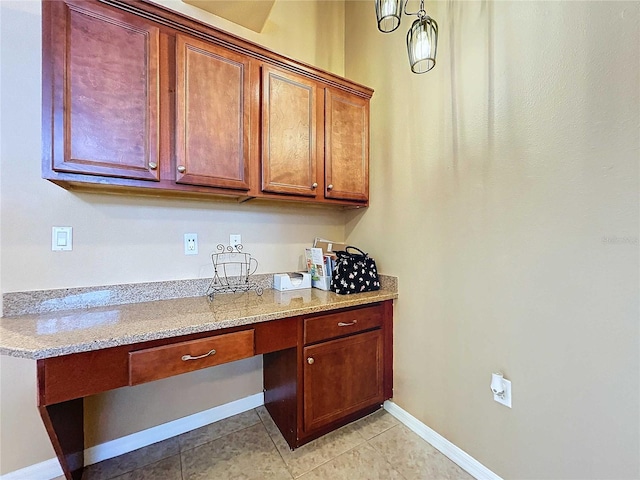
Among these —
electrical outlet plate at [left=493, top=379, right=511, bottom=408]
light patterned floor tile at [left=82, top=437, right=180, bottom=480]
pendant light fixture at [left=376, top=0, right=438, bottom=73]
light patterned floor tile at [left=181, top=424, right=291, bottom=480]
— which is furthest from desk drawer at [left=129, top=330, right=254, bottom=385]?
pendant light fixture at [left=376, top=0, right=438, bottom=73]

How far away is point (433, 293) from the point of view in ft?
5.23

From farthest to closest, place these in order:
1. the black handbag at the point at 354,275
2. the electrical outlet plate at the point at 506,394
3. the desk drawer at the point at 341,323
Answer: the black handbag at the point at 354,275, the desk drawer at the point at 341,323, the electrical outlet plate at the point at 506,394

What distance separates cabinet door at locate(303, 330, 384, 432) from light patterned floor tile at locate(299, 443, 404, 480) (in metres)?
0.18

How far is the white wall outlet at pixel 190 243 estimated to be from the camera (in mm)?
1691

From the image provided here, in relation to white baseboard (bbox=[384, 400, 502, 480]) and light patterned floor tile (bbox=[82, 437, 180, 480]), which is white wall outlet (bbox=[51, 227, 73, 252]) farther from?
white baseboard (bbox=[384, 400, 502, 480])

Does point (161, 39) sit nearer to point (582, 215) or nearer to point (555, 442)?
point (582, 215)

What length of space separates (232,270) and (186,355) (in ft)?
2.42

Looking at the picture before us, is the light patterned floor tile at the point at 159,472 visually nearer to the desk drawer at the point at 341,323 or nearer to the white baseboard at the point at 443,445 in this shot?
the desk drawer at the point at 341,323

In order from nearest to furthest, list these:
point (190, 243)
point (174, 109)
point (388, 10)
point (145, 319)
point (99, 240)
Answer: point (388, 10), point (145, 319), point (174, 109), point (99, 240), point (190, 243)

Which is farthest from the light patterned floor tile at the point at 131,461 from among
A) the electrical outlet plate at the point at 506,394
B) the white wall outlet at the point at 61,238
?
the electrical outlet plate at the point at 506,394

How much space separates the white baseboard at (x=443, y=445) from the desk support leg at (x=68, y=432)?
66.0 inches

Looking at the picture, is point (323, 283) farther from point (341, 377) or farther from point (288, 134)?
point (288, 134)

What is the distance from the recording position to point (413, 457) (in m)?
1.49

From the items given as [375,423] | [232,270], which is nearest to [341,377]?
[375,423]
